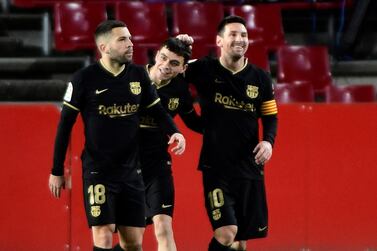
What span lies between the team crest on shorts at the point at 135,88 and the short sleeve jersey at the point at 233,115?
0.62 metres

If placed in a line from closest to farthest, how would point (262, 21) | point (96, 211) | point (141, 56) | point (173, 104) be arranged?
1. point (96, 211)
2. point (173, 104)
3. point (141, 56)
4. point (262, 21)

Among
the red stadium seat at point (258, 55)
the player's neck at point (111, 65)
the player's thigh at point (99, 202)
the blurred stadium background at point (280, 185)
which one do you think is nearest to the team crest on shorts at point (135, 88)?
the player's neck at point (111, 65)

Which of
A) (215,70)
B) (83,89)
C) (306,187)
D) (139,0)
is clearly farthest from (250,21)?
(83,89)

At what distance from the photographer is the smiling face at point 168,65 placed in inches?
232

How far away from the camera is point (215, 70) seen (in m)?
5.95

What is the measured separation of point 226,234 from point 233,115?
2.60ft

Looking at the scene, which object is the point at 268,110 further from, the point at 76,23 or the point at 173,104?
the point at 76,23

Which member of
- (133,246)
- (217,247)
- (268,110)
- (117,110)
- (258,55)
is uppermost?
(258,55)

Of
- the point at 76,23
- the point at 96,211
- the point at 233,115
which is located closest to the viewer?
the point at 96,211

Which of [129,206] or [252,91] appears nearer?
[129,206]

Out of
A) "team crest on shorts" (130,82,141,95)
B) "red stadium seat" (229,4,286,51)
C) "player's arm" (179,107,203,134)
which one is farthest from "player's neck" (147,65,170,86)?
"red stadium seat" (229,4,286,51)

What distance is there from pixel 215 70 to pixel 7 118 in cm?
238

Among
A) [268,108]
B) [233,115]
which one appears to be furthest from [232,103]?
[268,108]

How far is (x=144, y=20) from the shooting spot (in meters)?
10.4
